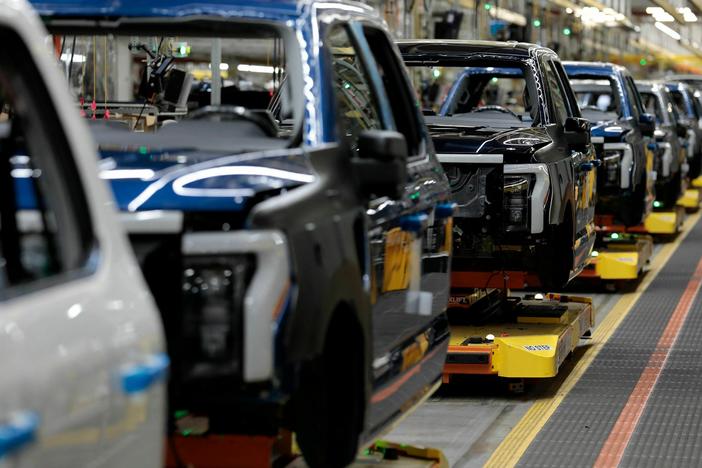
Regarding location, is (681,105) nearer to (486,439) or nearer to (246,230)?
(486,439)

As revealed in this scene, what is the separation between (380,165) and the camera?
4773 mm

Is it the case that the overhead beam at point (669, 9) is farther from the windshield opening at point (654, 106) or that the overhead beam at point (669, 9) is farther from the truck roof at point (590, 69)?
the truck roof at point (590, 69)

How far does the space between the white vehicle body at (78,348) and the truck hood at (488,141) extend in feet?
19.6

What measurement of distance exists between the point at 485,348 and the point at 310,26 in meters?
4.44

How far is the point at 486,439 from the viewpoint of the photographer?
803 cm

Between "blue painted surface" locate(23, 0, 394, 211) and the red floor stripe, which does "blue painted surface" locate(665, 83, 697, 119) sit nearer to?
the red floor stripe

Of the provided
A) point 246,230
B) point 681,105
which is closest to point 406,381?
point 246,230

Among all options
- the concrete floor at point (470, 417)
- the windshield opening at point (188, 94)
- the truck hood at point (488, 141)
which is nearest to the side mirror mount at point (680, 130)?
the windshield opening at point (188, 94)

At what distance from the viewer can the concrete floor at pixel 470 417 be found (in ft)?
25.6

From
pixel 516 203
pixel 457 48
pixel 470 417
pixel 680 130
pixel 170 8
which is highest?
pixel 170 8

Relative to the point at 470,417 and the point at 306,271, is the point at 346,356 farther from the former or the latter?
the point at 470,417

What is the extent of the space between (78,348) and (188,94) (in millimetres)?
9872

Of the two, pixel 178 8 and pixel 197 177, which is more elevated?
pixel 178 8

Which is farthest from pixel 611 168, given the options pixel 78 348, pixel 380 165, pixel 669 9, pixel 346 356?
pixel 669 9
